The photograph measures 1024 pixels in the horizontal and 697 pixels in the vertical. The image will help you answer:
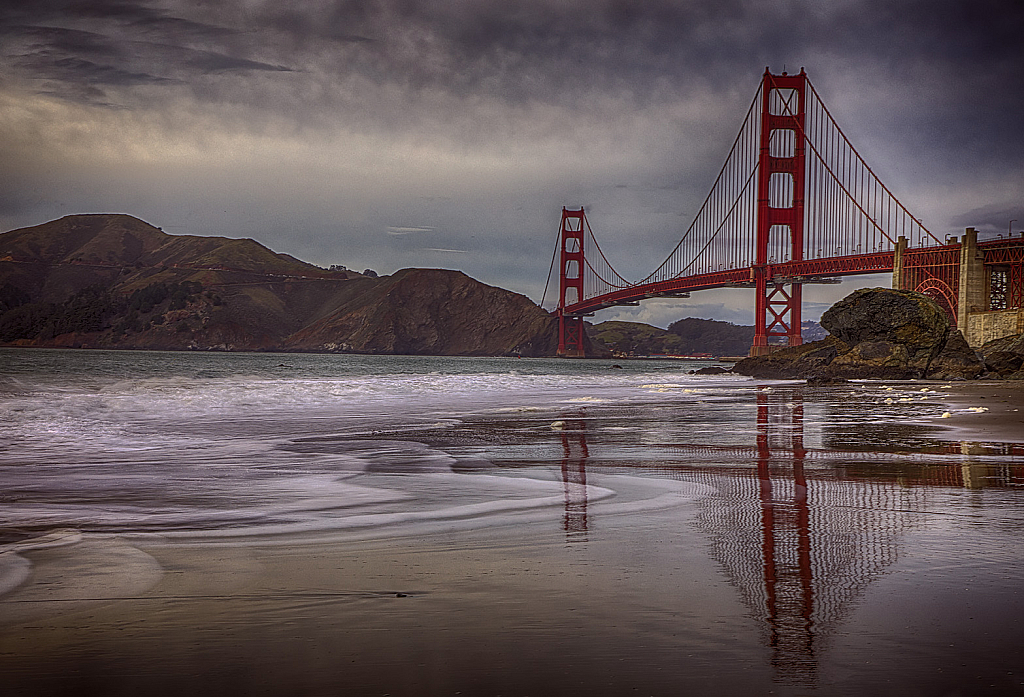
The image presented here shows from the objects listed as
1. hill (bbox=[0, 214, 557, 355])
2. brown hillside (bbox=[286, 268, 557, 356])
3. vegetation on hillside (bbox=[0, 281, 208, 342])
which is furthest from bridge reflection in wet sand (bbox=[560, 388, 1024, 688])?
vegetation on hillside (bbox=[0, 281, 208, 342])

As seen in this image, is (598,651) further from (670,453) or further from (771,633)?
(670,453)

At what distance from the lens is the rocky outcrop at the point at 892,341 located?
31891mm

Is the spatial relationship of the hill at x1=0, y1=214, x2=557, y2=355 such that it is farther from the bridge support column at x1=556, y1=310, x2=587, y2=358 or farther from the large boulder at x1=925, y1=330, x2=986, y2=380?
the large boulder at x1=925, y1=330, x2=986, y2=380

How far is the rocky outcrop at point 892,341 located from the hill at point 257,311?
83188 millimetres

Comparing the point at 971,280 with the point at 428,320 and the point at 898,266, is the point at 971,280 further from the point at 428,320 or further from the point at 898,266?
the point at 428,320

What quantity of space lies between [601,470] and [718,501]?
1.52m

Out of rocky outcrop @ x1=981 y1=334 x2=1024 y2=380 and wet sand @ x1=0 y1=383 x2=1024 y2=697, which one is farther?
rocky outcrop @ x1=981 y1=334 x2=1024 y2=380

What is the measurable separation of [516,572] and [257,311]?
15397cm

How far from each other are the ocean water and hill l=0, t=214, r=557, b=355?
11372 centimetres

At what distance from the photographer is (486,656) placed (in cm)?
217

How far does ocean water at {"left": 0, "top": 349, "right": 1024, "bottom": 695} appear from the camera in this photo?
2.07 meters

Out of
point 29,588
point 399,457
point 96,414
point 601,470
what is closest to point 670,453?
point 601,470

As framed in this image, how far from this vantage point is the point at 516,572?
3049mm

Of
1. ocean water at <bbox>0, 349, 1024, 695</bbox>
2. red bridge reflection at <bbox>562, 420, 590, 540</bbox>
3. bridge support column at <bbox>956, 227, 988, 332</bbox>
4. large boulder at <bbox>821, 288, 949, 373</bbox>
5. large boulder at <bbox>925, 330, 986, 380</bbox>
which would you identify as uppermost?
bridge support column at <bbox>956, 227, 988, 332</bbox>
